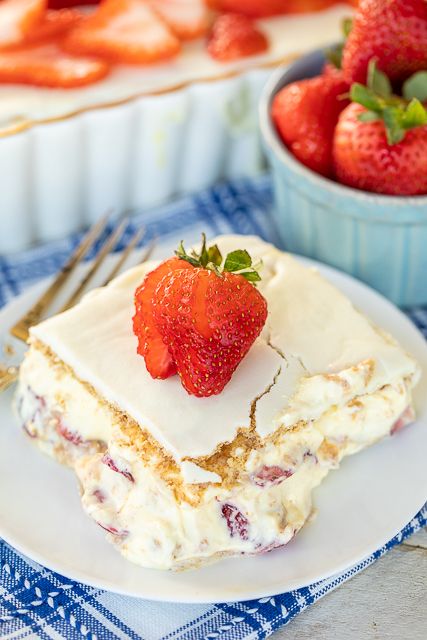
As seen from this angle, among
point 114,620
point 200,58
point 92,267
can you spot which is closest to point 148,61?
point 200,58

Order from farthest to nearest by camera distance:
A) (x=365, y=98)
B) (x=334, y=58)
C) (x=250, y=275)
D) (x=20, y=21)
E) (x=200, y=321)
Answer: (x=20, y=21)
(x=334, y=58)
(x=365, y=98)
(x=250, y=275)
(x=200, y=321)

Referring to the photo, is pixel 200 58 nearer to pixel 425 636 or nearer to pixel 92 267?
pixel 92 267

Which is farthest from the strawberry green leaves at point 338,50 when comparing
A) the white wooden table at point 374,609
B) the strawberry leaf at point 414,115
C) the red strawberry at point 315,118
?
the white wooden table at point 374,609

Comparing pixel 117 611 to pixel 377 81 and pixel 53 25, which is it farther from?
pixel 53 25

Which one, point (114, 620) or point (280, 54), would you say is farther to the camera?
point (280, 54)

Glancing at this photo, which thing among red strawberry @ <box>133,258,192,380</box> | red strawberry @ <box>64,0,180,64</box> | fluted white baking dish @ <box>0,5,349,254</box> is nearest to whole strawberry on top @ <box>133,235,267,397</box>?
red strawberry @ <box>133,258,192,380</box>

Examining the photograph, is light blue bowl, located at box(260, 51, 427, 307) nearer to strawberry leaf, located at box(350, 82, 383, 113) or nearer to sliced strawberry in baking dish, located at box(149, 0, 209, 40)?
strawberry leaf, located at box(350, 82, 383, 113)

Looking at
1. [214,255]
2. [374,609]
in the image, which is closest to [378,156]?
[214,255]
